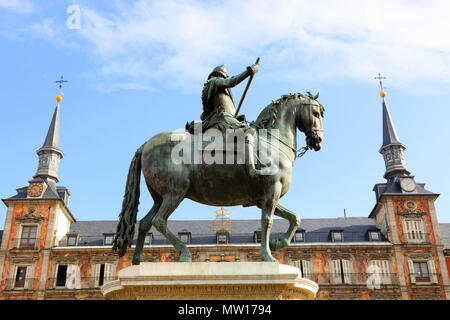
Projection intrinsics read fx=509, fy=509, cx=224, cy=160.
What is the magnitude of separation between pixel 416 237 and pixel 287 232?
114ft

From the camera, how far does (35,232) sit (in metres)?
39.5

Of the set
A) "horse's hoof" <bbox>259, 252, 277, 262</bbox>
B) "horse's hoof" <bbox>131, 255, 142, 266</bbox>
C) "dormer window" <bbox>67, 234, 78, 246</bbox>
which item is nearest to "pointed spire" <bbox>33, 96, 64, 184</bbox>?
"dormer window" <bbox>67, 234, 78, 246</bbox>

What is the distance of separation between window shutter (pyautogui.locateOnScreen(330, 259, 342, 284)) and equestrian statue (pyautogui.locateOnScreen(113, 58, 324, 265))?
3179 centimetres

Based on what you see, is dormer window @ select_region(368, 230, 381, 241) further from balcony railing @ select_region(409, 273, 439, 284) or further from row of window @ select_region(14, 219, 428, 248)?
balcony railing @ select_region(409, 273, 439, 284)

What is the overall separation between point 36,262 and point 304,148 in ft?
115

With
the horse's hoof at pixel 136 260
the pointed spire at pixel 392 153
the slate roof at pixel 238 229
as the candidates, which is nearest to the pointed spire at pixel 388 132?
the pointed spire at pixel 392 153

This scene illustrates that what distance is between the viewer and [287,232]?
715cm

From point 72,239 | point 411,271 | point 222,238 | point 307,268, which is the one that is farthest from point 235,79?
point 72,239

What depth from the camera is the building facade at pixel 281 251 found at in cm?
3709
